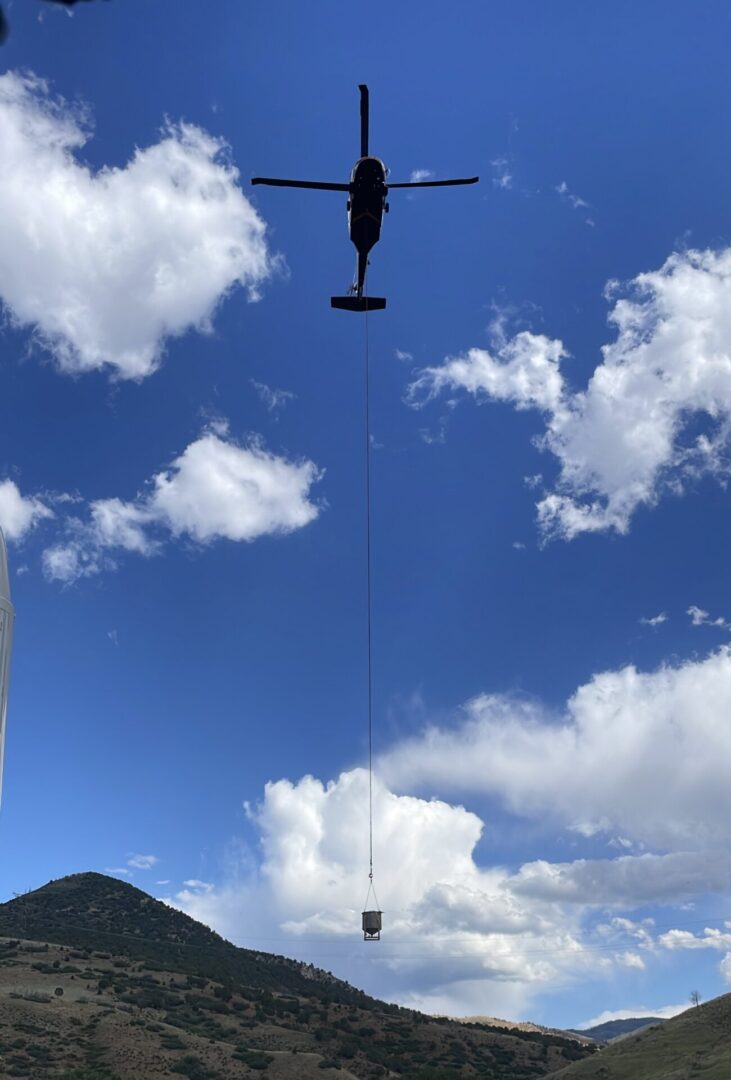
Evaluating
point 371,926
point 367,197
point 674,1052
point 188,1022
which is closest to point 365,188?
point 367,197

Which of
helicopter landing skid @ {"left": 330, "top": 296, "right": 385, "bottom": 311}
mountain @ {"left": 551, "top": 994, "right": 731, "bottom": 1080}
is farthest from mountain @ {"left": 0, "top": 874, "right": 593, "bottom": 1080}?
helicopter landing skid @ {"left": 330, "top": 296, "right": 385, "bottom": 311}

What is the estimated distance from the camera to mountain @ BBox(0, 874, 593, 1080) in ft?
227

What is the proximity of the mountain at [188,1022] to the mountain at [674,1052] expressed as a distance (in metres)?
13.9

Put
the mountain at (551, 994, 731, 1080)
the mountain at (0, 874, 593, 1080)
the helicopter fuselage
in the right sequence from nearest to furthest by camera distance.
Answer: the helicopter fuselage < the mountain at (551, 994, 731, 1080) < the mountain at (0, 874, 593, 1080)

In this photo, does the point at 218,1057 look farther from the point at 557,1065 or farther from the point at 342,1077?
the point at 557,1065

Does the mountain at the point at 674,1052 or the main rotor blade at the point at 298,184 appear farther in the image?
the mountain at the point at 674,1052

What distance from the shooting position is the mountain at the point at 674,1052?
5659 cm

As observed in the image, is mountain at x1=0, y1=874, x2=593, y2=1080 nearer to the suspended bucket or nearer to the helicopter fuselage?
the suspended bucket

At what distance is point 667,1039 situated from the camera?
223 feet

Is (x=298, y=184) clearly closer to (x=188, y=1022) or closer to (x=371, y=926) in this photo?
(x=371, y=926)

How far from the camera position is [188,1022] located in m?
83.0

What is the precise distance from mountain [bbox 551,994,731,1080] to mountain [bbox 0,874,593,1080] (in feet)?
45.5

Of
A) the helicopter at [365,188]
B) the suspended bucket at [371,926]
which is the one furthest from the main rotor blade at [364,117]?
the suspended bucket at [371,926]

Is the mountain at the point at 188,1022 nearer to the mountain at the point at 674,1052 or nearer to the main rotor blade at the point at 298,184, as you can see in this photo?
the mountain at the point at 674,1052
